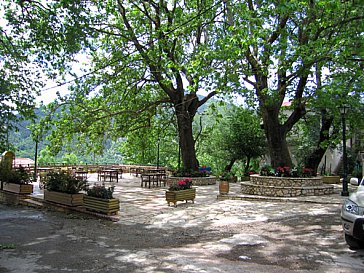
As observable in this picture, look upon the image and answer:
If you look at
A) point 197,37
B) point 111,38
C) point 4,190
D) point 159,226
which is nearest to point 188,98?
point 197,37

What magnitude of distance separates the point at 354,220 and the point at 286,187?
8.22 meters

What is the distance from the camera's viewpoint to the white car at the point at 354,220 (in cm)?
612

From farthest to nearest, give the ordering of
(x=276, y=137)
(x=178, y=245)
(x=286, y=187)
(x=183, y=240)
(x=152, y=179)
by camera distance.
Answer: (x=152, y=179) < (x=276, y=137) < (x=286, y=187) < (x=183, y=240) < (x=178, y=245)

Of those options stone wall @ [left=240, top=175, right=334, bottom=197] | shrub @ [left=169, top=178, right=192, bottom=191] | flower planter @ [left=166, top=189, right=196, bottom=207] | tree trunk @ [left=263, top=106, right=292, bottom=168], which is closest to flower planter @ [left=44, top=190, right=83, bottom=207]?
flower planter @ [left=166, top=189, right=196, bottom=207]

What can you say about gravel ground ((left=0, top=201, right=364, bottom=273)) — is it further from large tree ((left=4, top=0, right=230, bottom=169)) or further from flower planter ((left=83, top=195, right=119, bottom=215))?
large tree ((left=4, top=0, right=230, bottom=169))

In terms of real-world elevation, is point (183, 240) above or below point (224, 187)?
below

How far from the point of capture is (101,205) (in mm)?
10531

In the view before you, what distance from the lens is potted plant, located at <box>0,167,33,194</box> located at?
1421 cm

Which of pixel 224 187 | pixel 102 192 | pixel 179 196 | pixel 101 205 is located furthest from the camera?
pixel 224 187

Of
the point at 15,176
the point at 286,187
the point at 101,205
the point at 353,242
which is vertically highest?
the point at 15,176

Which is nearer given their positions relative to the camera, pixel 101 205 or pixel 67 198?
pixel 101 205

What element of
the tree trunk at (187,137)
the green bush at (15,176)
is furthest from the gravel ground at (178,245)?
the tree trunk at (187,137)

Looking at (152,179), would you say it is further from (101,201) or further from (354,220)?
(354,220)

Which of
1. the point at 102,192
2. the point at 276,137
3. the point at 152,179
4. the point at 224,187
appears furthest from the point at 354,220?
the point at 152,179
